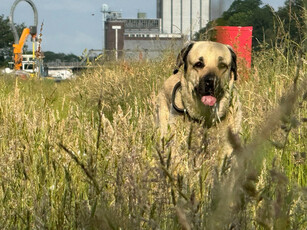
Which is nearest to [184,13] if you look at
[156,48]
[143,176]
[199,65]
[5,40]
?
[143,176]

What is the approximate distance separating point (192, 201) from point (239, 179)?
1.74 ft

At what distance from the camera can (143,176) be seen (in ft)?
5.18

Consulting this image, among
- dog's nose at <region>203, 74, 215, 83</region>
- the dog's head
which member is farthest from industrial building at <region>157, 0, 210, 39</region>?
dog's nose at <region>203, 74, 215, 83</region>

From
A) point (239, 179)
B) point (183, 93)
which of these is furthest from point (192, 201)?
point (183, 93)

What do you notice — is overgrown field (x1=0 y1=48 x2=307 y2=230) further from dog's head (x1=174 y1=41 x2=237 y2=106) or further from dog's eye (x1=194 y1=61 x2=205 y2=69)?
dog's eye (x1=194 y1=61 x2=205 y2=69)

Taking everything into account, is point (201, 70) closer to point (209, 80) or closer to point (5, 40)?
point (209, 80)

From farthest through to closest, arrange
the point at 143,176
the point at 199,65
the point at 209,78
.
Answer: the point at 199,65 < the point at 209,78 < the point at 143,176

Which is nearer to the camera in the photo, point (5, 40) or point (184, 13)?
point (184, 13)

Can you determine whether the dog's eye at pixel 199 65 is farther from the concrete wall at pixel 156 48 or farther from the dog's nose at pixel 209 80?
the concrete wall at pixel 156 48

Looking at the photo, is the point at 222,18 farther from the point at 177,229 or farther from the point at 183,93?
the point at 183,93

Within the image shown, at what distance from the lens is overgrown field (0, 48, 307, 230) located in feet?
2.42

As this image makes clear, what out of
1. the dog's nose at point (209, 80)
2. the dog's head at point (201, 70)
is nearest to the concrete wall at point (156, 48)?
the dog's head at point (201, 70)

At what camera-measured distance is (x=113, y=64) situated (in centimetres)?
1467

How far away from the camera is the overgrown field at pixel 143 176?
736 mm
